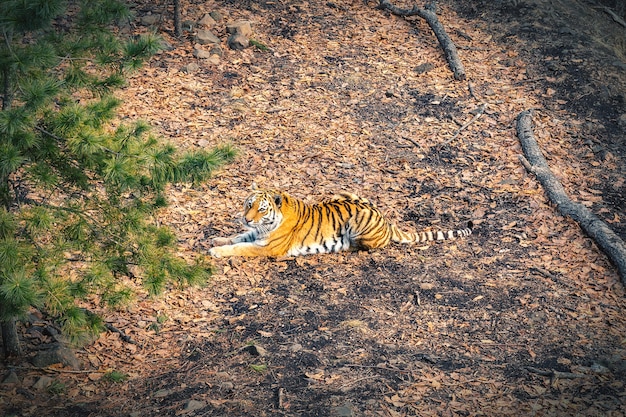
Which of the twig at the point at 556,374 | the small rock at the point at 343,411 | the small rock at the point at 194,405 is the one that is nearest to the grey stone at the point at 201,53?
the small rock at the point at 194,405

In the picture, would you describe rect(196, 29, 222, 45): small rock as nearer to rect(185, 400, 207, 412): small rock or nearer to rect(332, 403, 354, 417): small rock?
rect(185, 400, 207, 412): small rock

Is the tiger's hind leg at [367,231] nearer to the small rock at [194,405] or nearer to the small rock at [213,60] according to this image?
the small rock at [194,405]

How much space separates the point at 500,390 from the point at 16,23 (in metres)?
4.40

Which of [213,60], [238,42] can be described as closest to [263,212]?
[213,60]

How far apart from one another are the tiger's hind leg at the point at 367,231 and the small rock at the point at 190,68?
442 centimetres

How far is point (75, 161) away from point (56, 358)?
5.64 ft

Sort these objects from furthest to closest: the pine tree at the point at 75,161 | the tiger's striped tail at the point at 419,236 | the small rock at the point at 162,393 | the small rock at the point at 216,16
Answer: the small rock at the point at 216,16, the tiger's striped tail at the point at 419,236, the small rock at the point at 162,393, the pine tree at the point at 75,161

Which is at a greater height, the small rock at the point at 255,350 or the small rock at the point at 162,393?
the small rock at the point at 255,350

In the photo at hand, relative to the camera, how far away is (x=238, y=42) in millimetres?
11188

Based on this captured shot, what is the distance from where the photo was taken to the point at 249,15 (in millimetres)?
12047

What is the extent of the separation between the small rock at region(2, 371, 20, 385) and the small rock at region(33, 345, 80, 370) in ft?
0.68

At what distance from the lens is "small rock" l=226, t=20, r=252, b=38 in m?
11.4

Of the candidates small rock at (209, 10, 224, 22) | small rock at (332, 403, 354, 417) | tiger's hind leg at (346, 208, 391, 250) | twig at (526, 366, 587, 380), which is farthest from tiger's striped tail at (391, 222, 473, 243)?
small rock at (209, 10, 224, 22)

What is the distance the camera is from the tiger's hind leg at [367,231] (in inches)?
300
